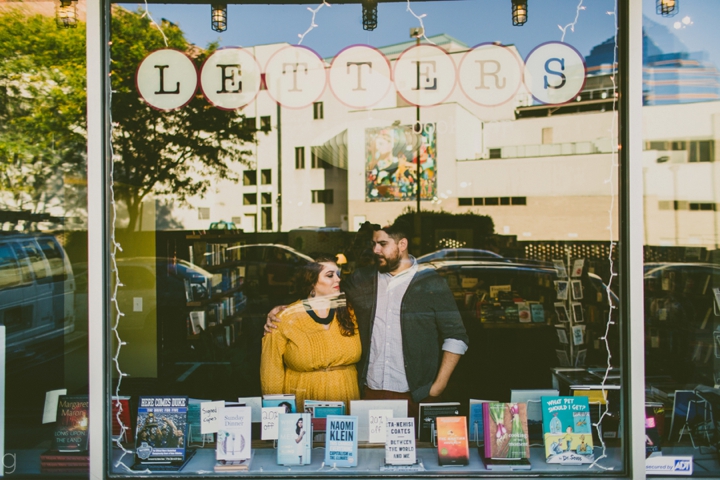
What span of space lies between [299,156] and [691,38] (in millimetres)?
4280

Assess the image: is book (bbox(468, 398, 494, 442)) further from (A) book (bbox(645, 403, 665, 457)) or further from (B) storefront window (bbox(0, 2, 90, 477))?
(B) storefront window (bbox(0, 2, 90, 477))

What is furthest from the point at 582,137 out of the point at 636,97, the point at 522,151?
the point at 636,97

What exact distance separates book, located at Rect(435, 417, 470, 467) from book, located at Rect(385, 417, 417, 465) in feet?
0.42

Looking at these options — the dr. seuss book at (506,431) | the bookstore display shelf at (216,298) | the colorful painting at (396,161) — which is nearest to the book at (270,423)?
the dr. seuss book at (506,431)

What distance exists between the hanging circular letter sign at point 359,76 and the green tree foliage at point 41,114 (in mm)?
2364

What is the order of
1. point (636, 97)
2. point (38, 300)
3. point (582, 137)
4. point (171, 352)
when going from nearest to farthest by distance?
point (636, 97) < point (38, 300) < point (171, 352) < point (582, 137)

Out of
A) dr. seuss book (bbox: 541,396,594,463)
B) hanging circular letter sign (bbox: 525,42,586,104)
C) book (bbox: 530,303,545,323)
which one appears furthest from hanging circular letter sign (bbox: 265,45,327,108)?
book (bbox: 530,303,545,323)

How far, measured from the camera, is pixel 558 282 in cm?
509

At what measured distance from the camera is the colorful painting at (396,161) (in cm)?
653

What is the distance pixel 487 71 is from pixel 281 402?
2.29m

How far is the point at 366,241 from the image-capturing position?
18.0 ft

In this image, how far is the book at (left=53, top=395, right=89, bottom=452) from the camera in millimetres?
2895

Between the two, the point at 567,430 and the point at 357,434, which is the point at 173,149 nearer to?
the point at 357,434

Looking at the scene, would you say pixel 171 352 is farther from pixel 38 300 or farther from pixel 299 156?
pixel 299 156
